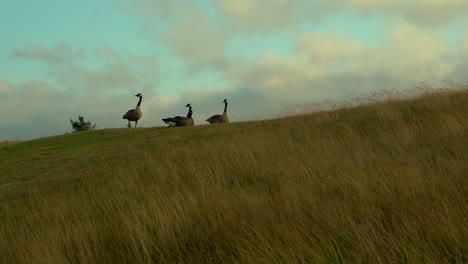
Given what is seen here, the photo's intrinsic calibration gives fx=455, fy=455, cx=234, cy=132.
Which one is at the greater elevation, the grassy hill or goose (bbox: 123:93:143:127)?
goose (bbox: 123:93:143:127)

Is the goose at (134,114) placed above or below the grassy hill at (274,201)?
above

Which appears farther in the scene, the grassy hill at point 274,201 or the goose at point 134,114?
the goose at point 134,114

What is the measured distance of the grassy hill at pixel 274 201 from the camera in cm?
436

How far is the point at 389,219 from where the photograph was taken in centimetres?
489

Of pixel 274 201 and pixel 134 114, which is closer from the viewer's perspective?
pixel 274 201

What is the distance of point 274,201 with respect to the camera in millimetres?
6023

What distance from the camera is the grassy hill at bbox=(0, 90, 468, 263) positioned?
14.3 feet

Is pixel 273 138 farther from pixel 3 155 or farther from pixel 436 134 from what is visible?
pixel 3 155

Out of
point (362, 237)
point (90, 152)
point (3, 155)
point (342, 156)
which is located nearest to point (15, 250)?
point (362, 237)

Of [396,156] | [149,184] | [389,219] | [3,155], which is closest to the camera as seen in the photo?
[389,219]

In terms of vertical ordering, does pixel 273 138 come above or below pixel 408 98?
below

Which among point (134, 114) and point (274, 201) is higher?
point (134, 114)

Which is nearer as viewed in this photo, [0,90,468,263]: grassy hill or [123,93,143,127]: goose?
[0,90,468,263]: grassy hill

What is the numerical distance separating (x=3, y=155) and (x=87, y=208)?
1392cm
